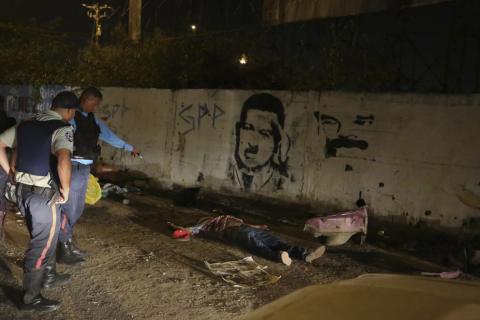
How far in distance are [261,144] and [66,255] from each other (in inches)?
156

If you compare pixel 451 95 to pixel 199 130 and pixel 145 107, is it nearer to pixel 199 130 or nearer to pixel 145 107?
pixel 199 130

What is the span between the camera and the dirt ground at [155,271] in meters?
4.12

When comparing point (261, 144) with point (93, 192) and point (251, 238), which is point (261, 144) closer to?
point (251, 238)

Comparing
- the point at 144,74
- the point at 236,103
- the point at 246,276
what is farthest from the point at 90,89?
the point at 144,74

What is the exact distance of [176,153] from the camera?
9.55 m

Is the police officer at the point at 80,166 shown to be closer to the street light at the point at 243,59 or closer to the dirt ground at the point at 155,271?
the dirt ground at the point at 155,271

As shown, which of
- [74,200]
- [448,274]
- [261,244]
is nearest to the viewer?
[74,200]

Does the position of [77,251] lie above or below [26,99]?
below

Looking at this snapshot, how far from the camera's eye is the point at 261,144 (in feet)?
26.6

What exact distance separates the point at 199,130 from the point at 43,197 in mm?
5308

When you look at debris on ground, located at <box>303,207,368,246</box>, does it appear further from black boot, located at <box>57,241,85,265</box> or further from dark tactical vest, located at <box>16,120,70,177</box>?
dark tactical vest, located at <box>16,120,70,177</box>

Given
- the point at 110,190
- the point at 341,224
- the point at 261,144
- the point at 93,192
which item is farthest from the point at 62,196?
the point at 110,190

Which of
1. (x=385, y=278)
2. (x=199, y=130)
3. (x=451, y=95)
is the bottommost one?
(x=385, y=278)

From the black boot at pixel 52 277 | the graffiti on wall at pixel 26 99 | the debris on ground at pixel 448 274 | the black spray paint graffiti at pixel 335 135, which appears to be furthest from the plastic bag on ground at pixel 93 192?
the graffiti on wall at pixel 26 99
